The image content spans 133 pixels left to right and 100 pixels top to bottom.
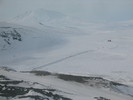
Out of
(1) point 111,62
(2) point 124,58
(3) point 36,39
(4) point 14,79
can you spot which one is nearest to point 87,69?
(1) point 111,62

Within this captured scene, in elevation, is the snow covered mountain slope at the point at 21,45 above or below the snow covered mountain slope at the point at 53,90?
above

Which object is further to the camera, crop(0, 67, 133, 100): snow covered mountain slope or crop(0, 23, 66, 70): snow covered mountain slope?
crop(0, 23, 66, 70): snow covered mountain slope

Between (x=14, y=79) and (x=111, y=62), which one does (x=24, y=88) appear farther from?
(x=111, y=62)

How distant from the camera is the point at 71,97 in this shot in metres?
12.6

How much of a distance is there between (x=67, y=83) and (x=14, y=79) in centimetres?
350

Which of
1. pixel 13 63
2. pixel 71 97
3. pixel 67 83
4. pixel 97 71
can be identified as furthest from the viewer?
pixel 13 63

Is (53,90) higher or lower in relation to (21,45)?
lower

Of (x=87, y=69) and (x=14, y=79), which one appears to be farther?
(x=87, y=69)

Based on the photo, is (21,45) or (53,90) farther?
(21,45)

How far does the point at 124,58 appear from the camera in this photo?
44.7 metres

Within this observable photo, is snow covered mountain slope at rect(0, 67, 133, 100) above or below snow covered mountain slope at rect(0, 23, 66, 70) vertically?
below

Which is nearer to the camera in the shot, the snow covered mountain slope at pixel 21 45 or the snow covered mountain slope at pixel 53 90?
the snow covered mountain slope at pixel 53 90

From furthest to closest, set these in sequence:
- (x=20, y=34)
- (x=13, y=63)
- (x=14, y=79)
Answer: (x=20, y=34) → (x=13, y=63) → (x=14, y=79)

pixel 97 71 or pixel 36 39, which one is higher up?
pixel 36 39
